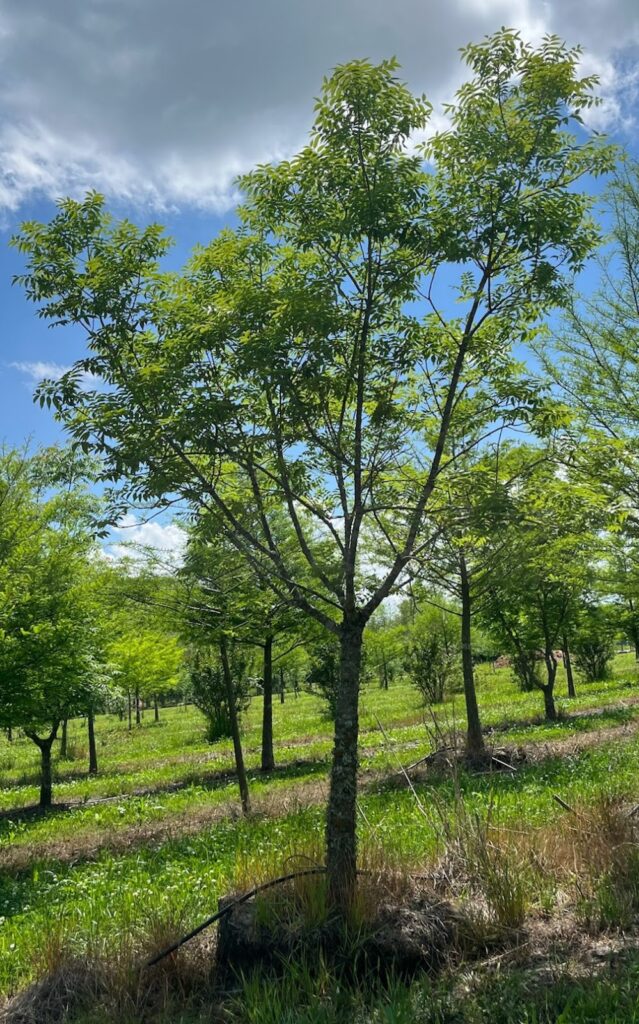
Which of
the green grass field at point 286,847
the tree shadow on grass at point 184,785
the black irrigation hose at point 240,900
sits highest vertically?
the black irrigation hose at point 240,900

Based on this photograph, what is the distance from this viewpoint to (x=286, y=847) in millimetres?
5398

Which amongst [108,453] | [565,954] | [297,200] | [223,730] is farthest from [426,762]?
[223,730]

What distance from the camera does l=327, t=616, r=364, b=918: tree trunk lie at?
173 inches

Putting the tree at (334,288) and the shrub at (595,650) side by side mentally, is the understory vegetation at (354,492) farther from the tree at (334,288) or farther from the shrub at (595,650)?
the shrub at (595,650)

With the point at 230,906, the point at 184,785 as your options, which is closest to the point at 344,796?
the point at 230,906

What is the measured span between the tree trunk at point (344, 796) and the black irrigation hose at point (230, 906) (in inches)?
5.6

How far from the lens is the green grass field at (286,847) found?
3.59m

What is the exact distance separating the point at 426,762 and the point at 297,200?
9410 mm

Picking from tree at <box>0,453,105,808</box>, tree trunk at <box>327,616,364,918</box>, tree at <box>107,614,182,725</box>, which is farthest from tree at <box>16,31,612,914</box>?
tree at <box>107,614,182,725</box>

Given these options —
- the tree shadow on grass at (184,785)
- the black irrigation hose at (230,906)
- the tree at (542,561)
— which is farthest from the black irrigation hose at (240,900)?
the tree shadow on grass at (184,785)

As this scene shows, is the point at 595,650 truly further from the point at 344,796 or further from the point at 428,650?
the point at 344,796

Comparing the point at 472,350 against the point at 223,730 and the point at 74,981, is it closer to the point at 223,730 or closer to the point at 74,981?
the point at 74,981

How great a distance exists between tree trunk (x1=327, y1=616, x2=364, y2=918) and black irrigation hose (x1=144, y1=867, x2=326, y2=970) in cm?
14

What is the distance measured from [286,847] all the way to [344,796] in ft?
3.83
